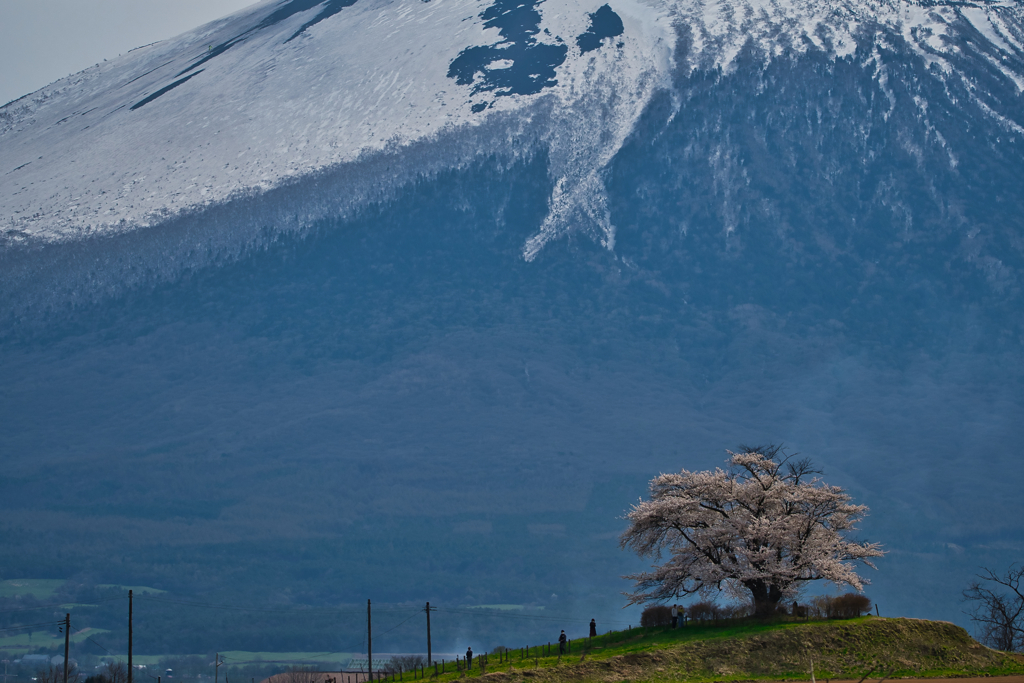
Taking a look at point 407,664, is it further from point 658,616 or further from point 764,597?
point 764,597

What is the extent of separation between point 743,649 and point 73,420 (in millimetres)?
92617

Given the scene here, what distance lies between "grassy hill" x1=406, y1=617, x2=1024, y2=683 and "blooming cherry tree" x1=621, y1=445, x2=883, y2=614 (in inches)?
110

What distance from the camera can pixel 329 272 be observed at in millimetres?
125062

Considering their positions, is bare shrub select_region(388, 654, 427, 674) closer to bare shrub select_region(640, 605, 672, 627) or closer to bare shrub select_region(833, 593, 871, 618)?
bare shrub select_region(640, 605, 672, 627)

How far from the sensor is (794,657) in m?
34.3

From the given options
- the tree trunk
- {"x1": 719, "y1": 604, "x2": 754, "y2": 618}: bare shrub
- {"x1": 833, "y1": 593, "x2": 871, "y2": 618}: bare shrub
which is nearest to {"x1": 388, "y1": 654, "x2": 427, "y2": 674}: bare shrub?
{"x1": 719, "y1": 604, "x2": 754, "y2": 618}: bare shrub

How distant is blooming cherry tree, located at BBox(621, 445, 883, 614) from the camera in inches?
1524

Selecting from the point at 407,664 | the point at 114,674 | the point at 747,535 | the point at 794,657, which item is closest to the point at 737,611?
the point at 747,535

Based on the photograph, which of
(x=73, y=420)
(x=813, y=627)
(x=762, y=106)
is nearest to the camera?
(x=813, y=627)

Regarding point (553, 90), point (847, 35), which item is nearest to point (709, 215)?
point (553, 90)

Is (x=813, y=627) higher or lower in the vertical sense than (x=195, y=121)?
lower

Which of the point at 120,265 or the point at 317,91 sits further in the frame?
the point at 317,91

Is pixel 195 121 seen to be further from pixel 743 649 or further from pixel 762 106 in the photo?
pixel 743 649

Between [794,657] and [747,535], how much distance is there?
19.0 ft
